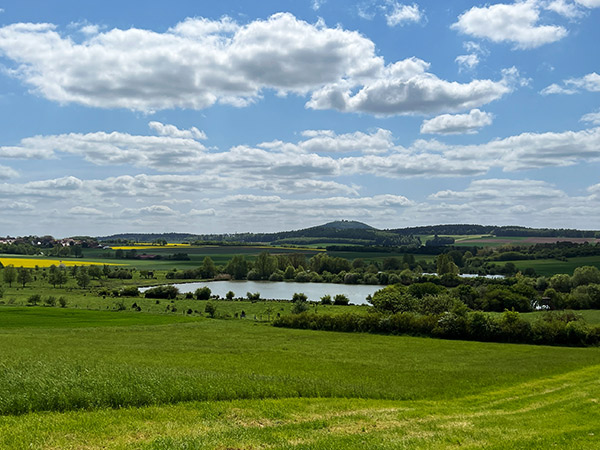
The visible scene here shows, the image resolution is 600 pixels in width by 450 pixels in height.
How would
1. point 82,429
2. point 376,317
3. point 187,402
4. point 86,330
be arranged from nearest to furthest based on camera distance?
1. point 82,429
2. point 187,402
3. point 86,330
4. point 376,317

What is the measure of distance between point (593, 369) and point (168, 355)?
33.4 m

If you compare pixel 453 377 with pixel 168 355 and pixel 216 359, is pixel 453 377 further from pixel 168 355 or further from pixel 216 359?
pixel 168 355

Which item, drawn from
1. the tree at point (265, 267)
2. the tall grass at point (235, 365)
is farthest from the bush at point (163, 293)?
the tree at point (265, 267)

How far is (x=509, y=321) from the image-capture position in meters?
63.7

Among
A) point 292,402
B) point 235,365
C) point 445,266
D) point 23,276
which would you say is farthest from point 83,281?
point 292,402

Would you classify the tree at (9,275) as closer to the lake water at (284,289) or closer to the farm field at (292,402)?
the lake water at (284,289)

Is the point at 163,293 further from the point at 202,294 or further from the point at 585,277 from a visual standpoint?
the point at 585,277

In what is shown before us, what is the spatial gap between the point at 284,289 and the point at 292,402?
136926 mm

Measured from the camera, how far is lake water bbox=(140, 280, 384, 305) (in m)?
140

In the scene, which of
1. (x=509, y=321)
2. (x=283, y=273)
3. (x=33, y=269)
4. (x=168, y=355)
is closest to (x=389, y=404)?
(x=168, y=355)

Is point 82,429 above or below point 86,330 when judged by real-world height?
above

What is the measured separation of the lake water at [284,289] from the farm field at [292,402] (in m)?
93.1

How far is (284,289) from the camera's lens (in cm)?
15738

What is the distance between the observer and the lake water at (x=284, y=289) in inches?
5492
